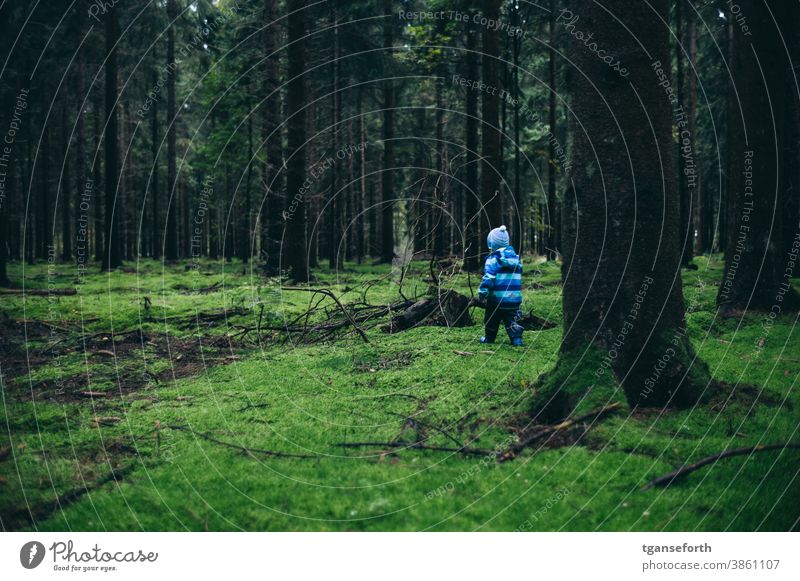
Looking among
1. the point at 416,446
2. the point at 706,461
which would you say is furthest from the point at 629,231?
the point at 416,446

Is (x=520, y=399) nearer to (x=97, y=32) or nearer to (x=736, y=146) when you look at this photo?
(x=736, y=146)

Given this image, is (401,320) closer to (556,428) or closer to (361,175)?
(556,428)

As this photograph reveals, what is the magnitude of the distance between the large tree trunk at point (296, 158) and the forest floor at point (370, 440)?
7429mm

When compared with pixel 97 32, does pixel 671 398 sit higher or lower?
lower

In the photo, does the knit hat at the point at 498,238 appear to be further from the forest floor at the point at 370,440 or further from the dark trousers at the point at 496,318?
the forest floor at the point at 370,440

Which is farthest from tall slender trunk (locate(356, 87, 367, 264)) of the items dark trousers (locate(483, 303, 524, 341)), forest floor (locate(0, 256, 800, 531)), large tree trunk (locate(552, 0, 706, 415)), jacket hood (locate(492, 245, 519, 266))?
large tree trunk (locate(552, 0, 706, 415))

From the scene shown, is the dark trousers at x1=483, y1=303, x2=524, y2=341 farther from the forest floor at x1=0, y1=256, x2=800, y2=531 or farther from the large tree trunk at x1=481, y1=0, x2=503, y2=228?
the large tree trunk at x1=481, y1=0, x2=503, y2=228

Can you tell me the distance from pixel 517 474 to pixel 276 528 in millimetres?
1639

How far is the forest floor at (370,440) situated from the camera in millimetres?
3688

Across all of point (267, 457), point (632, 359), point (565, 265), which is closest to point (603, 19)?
point (565, 265)

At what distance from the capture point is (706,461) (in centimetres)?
409
